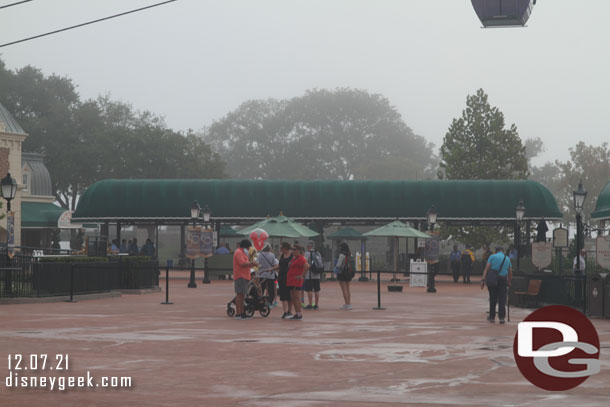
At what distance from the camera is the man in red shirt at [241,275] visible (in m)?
21.4

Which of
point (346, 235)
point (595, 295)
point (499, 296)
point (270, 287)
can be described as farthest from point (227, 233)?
point (499, 296)

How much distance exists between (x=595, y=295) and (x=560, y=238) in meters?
8.64

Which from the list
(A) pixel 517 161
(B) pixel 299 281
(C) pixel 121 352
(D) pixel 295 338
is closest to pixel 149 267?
(B) pixel 299 281

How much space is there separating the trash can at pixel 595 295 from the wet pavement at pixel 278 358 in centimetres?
99

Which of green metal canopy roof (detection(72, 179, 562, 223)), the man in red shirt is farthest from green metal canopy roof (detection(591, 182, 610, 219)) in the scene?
the man in red shirt

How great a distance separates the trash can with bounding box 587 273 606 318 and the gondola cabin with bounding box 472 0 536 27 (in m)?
6.47

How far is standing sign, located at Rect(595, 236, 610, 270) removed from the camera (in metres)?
24.4

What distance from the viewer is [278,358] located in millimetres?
13984

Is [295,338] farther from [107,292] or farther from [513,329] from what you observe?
[107,292]

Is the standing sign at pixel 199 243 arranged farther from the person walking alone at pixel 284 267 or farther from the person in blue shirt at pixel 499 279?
the person in blue shirt at pixel 499 279

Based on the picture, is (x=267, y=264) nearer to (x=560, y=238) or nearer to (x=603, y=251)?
(x=603, y=251)

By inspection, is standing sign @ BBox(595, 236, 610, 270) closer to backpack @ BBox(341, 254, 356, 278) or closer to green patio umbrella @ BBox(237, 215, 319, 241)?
backpack @ BBox(341, 254, 356, 278)

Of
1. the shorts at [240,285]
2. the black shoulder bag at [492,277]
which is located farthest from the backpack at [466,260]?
the shorts at [240,285]

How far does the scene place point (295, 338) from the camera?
17125mm
